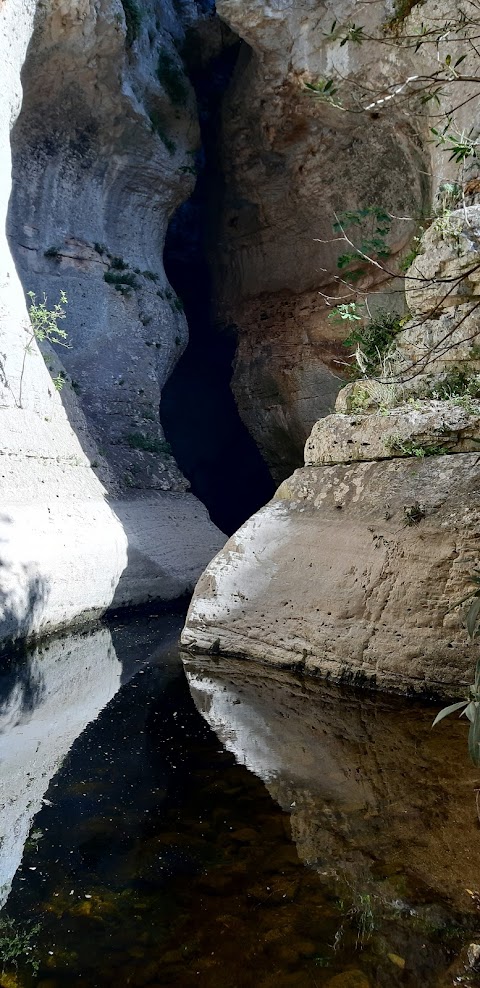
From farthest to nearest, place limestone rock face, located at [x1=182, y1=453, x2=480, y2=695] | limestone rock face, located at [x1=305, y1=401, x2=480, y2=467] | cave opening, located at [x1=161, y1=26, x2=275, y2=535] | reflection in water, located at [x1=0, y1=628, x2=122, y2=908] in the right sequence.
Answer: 1. cave opening, located at [x1=161, y1=26, x2=275, y2=535]
2. limestone rock face, located at [x1=305, y1=401, x2=480, y2=467]
3. limestone rock face, located at [x1=182, y1=453, x2=480, y2=695]
4. reflection in water, located at [x1=0, y1=628, x2=122, y2=908]

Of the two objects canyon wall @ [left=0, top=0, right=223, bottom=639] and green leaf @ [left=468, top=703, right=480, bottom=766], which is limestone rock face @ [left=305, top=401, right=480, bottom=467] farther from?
green leaf @ [left=468, top=703, right=480, bottom=766]

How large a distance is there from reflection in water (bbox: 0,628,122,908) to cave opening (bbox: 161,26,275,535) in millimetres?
8786

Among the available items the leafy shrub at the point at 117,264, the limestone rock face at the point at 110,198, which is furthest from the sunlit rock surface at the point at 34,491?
the leafy shrub at the point at 117,264

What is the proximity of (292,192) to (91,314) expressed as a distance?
172 inches

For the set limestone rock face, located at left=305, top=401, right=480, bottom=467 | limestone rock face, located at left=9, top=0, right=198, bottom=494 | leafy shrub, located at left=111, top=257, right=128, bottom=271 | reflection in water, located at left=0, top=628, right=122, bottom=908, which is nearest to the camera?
reflection in water, located at left=0, top=628, right=122, bottom=908

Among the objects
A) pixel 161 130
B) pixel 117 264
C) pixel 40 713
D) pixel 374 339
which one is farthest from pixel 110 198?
pixel 40 713

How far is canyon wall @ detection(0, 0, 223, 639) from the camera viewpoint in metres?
8.07

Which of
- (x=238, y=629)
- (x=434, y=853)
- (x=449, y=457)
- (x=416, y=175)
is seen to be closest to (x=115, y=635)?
(x=238, y=629)

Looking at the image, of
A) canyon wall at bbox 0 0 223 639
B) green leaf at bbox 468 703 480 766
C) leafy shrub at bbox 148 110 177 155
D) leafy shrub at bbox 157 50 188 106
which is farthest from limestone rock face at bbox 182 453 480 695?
leafy shrub at bbox 157 50 188 106

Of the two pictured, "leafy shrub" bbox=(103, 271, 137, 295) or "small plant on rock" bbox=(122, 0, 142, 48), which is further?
"leafy shrub" bbox=(103, 271, 137, 295)

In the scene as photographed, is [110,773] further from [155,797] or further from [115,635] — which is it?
[115,635]

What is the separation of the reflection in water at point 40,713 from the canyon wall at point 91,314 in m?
0.47

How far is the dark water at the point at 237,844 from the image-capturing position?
2178 millimetres

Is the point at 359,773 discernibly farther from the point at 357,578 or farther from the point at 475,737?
the point at 357,578
